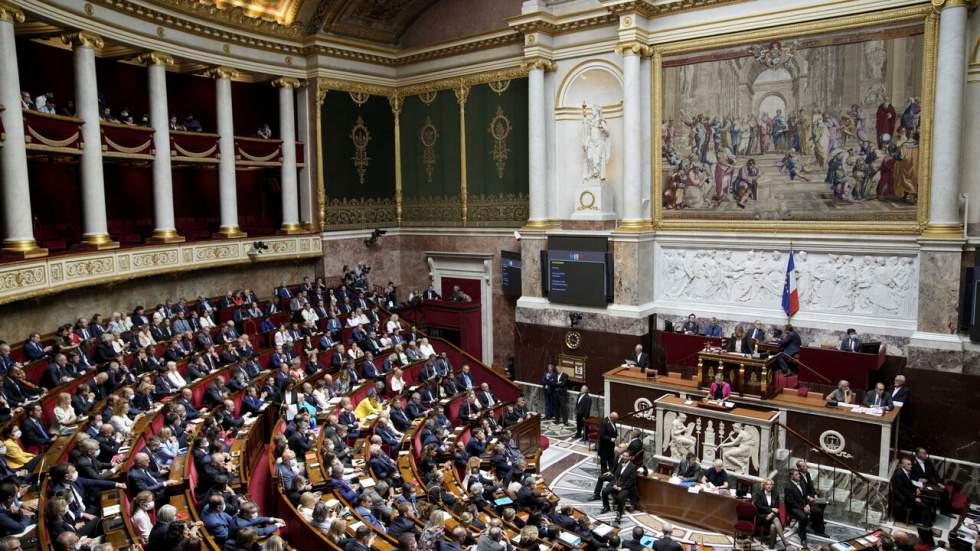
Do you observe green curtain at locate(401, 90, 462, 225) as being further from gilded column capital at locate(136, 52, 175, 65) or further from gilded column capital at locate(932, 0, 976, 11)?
gilded column capital at locate(932, 0, 976, 11)

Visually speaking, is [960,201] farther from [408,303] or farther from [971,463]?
[408,303]

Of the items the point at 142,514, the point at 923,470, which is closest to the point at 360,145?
the point at 142,514

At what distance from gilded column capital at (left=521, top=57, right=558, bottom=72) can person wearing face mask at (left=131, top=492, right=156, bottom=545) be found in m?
15.7

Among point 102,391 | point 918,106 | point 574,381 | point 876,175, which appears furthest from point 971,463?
point 102,391

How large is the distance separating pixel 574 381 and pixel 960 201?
987cm

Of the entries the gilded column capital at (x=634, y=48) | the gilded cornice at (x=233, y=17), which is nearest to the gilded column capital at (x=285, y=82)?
the gilded cornice at (x=233, y=17)

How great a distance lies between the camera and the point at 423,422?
47.1 feet

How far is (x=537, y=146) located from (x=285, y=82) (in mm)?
7845

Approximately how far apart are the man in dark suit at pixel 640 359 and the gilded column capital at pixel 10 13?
14.8 m

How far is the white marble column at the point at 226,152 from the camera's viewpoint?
2020cm

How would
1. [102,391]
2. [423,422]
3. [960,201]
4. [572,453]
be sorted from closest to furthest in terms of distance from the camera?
1. [102,391]
2. [423,422]
3. [960,201]
4. [572,453]

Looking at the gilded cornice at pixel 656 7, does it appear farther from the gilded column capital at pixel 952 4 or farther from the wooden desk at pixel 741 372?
the wooden desk at pixel 741 372

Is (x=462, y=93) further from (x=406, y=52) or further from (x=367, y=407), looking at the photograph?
(x=367, y=407)

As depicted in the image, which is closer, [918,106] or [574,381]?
[918,106]
